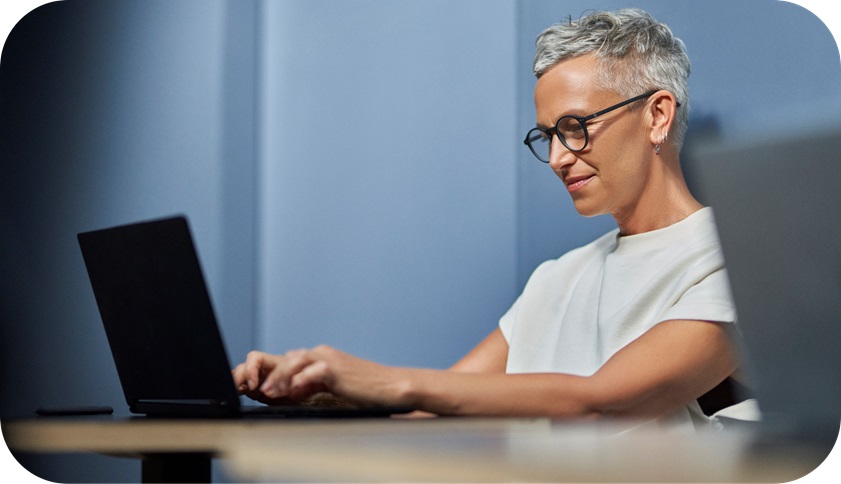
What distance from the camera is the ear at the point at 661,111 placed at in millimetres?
1739

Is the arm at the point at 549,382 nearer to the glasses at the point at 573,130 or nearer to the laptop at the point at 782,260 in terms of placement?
the laptop at the point at 782,260

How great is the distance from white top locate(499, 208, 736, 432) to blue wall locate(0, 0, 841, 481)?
0.75 ft

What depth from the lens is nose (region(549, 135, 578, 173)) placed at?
5.87 feet

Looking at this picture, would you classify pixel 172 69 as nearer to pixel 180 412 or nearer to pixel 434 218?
pixel 434 218

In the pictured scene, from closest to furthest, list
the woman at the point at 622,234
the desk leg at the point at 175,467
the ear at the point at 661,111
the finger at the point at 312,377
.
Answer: the finger at the point at 312,377 → the desk leg at the point at 175,467 → the woman at the point at 622,234 → the ear at the point at 661,111

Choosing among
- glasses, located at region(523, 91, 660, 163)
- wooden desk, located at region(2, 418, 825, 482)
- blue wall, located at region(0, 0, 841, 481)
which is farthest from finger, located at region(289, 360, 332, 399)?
Result: blue wall, located at region(0, 0, 841, 481)

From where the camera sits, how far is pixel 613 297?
1750mm

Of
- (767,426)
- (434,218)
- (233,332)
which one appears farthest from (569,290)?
(767,426)

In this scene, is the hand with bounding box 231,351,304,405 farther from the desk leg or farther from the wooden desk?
the wooden desk

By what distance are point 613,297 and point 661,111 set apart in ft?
1.18

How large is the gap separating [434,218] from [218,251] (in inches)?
19.9

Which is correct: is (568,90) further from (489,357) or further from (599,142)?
(489,357)

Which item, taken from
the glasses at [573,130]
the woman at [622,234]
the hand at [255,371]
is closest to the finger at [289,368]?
the hand at [255,371]

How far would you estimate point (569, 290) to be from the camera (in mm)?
1871
